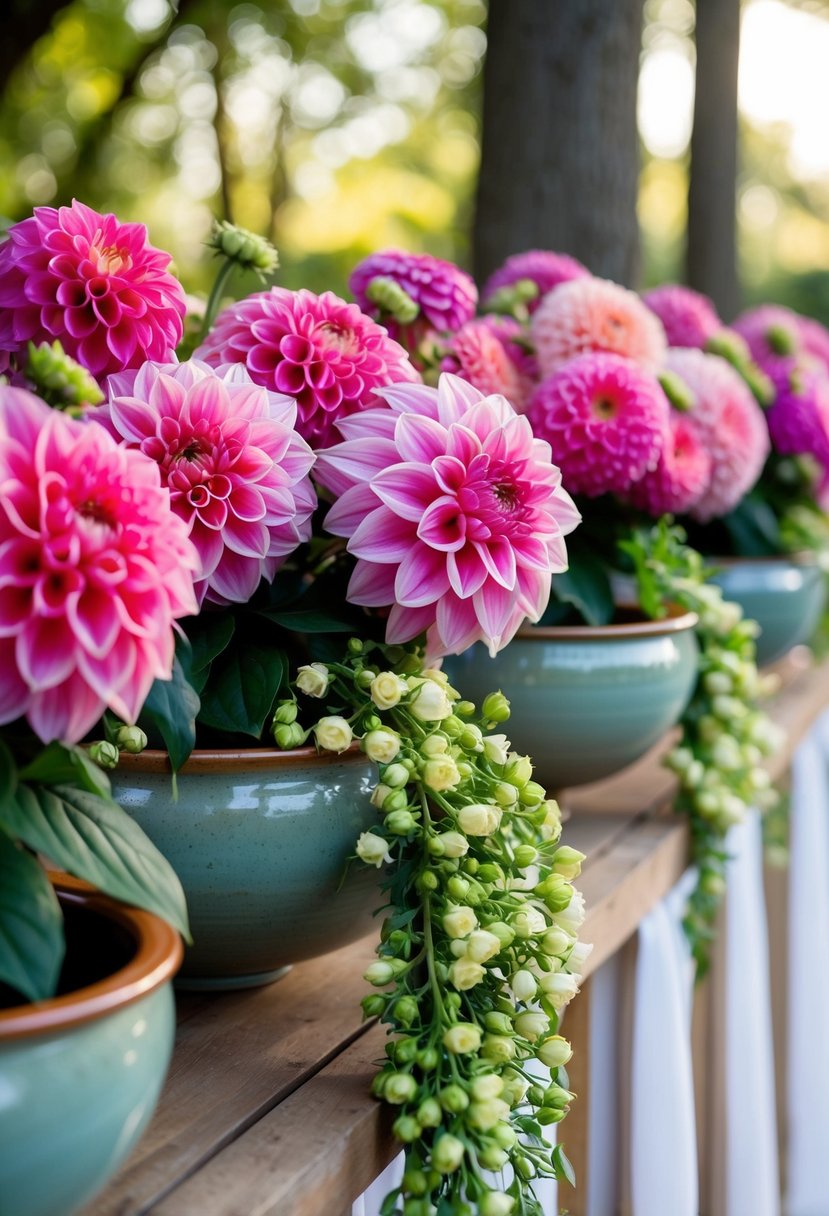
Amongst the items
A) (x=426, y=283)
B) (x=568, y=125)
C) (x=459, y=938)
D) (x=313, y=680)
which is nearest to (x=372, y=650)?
(x=313, y=680)

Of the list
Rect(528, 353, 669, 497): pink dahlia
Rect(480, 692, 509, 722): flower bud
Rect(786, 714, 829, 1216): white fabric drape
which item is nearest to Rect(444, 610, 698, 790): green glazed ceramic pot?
Rect(528, 353, 669, 497): pink dahlia

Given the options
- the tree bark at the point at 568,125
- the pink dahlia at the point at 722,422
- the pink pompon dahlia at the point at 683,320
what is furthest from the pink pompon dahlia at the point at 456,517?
the tree bark at the point at 568,125

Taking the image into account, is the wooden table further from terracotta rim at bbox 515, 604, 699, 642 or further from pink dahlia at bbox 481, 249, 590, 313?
pink dahlia at bbox 481, 249, 590, 313

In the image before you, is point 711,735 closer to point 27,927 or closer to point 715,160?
point 27,927

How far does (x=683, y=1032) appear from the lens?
88 centimetres

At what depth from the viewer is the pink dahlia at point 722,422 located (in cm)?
98

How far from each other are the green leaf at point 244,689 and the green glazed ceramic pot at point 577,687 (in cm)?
24

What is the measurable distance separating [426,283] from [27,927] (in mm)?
498

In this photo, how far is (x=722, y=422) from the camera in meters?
0.98

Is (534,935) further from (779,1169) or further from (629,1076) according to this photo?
(779,1169)

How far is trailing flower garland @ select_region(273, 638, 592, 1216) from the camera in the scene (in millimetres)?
453

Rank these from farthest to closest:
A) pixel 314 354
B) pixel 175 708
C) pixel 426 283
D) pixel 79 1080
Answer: pixel 426 283 < pixel 314 354 < pixel 175 708 < pixel 79 1080

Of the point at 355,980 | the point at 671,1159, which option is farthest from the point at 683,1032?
the point at 355,980

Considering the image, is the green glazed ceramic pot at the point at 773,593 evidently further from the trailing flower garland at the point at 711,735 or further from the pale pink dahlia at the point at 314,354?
the pale pink dahlia at the point at 314,354
